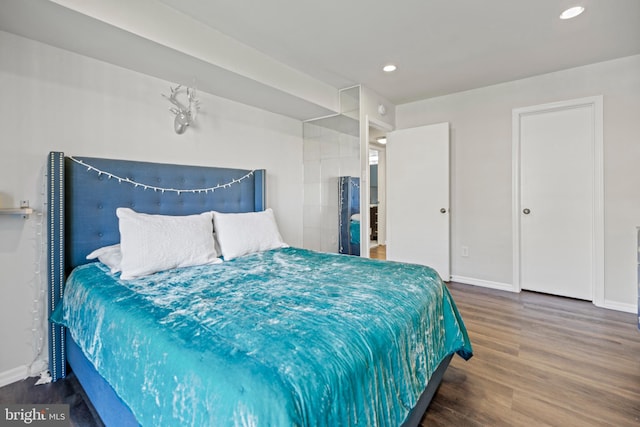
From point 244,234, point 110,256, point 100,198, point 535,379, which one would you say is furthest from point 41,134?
point 535,379

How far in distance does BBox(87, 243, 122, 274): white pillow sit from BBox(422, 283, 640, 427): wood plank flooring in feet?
6.71

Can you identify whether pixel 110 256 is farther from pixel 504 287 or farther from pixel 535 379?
pixel 504 287

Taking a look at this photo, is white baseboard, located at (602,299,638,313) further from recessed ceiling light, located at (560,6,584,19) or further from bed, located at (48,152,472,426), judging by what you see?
recessed ceiling light, located at (560,6,584,19)

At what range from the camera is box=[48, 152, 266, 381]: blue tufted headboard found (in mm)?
1926

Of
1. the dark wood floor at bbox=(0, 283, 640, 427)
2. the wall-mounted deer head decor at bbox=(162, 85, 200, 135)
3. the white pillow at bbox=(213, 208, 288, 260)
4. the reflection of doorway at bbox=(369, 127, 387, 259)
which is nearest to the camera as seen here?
the dark wood floor at bbox=(0, 283, 640, 427)

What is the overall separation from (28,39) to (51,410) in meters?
2.25

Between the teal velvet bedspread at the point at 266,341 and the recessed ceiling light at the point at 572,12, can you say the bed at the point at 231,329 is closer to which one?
the teal velvet bedspread at the point at 266,341

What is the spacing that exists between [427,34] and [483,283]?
290cm

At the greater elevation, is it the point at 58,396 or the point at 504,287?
the point at 504,287

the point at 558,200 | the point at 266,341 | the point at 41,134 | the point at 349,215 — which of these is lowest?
the point at 266,341

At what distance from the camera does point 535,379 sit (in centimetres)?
188

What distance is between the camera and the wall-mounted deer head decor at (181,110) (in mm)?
2602

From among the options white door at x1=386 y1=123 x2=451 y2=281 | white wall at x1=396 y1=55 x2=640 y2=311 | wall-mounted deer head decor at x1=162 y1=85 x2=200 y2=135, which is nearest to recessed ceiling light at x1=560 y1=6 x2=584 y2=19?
white wall at x1=396 y1=55 x2=640 y2=311

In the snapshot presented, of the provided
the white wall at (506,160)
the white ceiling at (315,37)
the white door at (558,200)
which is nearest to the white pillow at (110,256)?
the white ceiling at (315,37)
